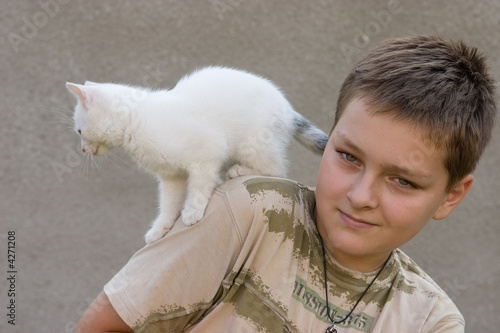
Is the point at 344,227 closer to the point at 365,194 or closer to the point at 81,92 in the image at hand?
the point at 365,194

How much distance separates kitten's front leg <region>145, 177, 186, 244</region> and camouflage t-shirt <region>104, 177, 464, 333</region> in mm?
197

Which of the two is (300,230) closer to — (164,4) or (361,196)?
(361,196)

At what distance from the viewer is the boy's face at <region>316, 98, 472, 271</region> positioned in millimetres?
1062

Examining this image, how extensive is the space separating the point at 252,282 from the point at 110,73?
186 cm

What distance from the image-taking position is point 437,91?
3.61 feet

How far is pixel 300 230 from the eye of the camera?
46.9 inches

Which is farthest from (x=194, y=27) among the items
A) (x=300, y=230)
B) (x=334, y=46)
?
(x=300, y=230)

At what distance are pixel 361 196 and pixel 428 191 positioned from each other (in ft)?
0.48

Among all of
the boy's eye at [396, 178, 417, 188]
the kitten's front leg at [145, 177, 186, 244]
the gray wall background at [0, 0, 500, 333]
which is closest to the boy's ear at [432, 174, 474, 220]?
the boy's eye at [396, 178, 417, 188]

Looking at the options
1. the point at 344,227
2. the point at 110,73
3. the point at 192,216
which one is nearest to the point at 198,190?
the point at 192,216

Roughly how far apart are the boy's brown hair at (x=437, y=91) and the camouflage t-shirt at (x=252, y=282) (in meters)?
0.26

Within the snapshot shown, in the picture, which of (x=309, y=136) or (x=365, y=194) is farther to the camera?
(x=309, y=136)

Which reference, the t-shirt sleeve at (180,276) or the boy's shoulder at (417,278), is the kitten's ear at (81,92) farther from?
the boy's shoulder at (417,278)

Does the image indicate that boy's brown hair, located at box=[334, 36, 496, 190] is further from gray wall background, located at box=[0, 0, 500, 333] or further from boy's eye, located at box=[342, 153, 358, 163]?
gray wall background, located at box=[0, 0, 500, 333]
